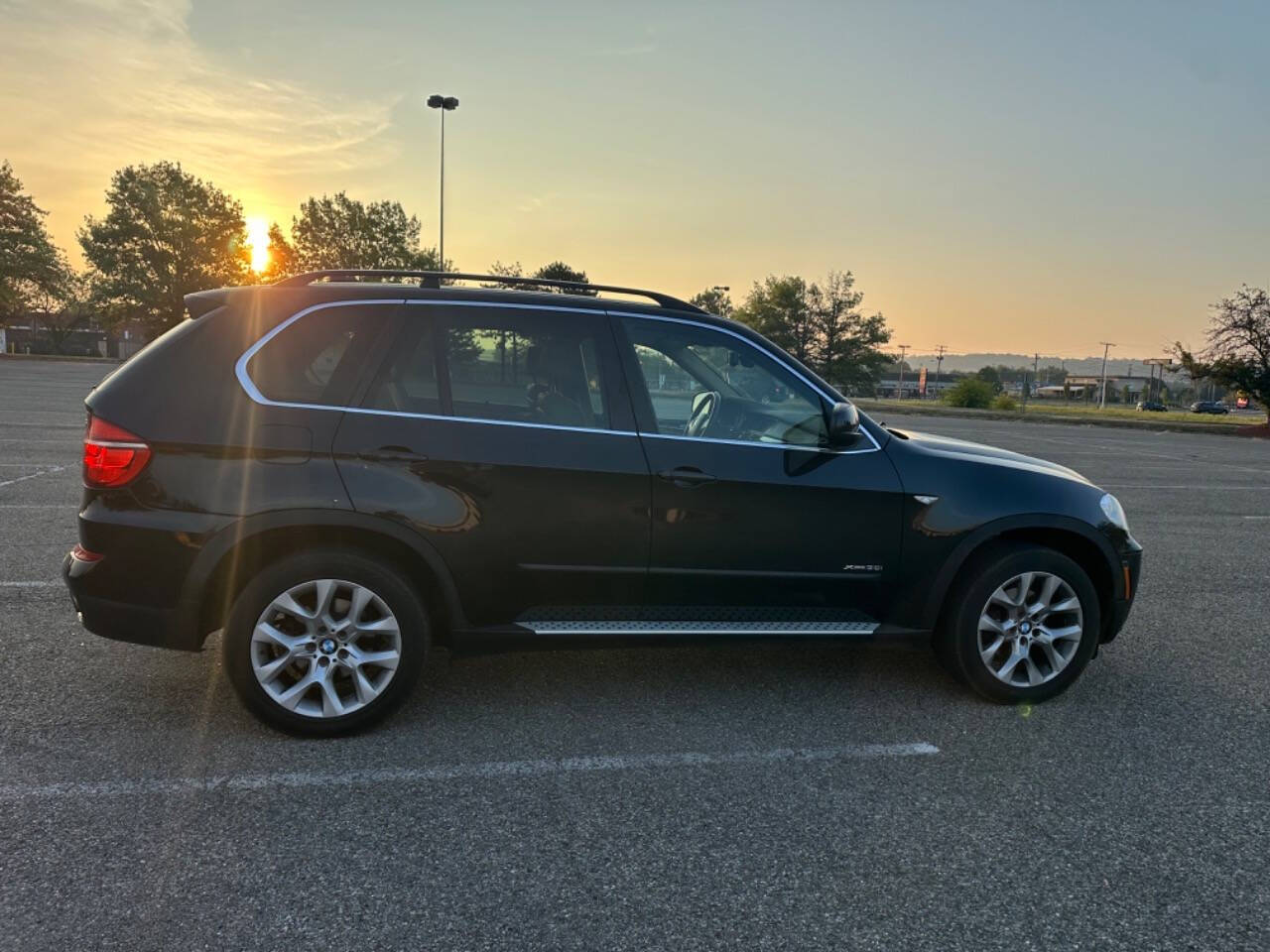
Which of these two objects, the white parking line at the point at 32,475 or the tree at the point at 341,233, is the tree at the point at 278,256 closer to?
the tree at the point at 341,233

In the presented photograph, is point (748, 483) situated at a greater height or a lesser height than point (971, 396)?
lesser

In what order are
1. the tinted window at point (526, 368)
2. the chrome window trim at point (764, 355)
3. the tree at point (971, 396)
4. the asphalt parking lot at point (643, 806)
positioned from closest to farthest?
1. the asphalt parking lot at point (643, 806)
2. the tinted window at point (526, 368)
3. the chrome window trim at point (764, 355)
4. the tree at point (971, 396)

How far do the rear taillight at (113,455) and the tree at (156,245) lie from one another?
59372 millimetres

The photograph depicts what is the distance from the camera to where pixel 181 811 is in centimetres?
284

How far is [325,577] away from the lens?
→ 3350mm

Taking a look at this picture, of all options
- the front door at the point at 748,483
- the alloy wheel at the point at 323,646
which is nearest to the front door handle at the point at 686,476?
the front door at the point at 748,483

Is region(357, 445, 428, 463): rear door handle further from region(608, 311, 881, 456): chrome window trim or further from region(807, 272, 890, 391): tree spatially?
region(807, 272, 890, 391): tree

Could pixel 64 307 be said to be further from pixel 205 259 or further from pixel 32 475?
pixel 32 475

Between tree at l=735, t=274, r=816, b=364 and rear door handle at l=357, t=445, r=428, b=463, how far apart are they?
2173 inches

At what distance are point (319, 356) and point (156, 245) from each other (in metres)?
64.1

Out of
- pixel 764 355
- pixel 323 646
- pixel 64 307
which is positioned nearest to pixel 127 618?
pixel 323 646

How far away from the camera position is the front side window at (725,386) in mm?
3764

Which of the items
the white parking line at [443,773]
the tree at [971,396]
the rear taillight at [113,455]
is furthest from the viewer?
the tree at [971,396]

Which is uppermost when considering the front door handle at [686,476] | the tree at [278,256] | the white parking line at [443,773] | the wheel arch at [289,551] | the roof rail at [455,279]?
the tree at [278,256]
